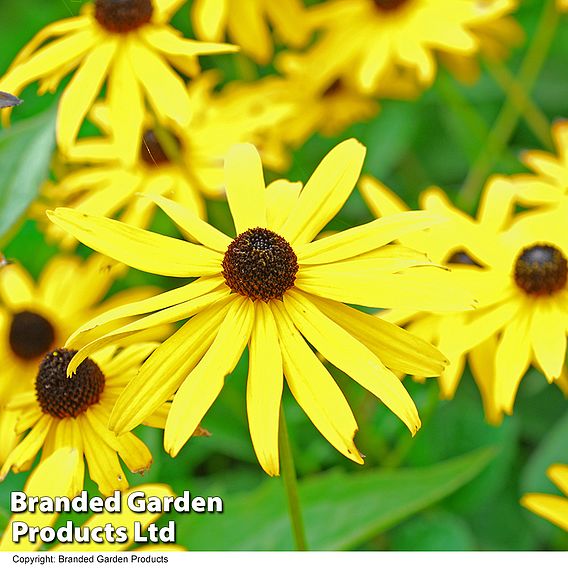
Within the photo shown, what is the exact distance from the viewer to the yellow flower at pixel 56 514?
0.61 meters

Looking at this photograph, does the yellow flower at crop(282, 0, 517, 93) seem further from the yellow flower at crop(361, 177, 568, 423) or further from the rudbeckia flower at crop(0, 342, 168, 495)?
the rudbeckia flower at crop(0, 342, 168, 495)

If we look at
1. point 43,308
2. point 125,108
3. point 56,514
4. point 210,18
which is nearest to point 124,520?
point 56,514

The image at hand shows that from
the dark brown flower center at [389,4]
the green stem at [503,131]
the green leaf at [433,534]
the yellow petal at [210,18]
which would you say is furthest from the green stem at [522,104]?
the green leaf at [433,534]

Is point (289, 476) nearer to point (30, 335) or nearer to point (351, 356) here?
point (351, 356)

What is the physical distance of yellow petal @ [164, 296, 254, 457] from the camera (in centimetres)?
55

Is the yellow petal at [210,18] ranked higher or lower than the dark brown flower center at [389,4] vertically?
lower

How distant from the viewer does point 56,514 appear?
0.63 meters

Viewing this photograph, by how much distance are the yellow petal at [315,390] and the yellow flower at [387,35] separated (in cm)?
51

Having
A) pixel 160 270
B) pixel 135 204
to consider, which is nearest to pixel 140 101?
pixel 135 204

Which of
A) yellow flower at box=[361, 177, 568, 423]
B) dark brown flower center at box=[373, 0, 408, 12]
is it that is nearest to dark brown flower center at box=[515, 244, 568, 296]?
yellow flower at box=[361, 177, 568, 423]

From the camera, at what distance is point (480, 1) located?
1100 millimetres

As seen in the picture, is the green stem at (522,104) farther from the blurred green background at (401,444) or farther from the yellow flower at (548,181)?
the yellow flower at (548,181)

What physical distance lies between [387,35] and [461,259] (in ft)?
1.26

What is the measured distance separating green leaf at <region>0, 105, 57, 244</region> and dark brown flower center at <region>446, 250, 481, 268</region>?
14.5 inches
